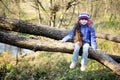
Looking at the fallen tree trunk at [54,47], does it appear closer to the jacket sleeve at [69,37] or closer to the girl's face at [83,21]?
the jacket sleeve at [69,37]

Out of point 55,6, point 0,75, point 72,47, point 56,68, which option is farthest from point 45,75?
point 55,6

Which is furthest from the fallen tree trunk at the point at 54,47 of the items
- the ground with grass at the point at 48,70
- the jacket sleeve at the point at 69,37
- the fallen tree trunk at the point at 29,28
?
the ground with grass at the point at 48,70

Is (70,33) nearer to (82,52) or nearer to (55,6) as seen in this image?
(82,52)

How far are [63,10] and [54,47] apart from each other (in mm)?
11071

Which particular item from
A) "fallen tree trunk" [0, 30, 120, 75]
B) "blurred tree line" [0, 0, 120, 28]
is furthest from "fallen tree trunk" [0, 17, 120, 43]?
"blurred tree line" [0, 0, 120, 28]

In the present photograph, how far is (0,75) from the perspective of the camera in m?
11.2

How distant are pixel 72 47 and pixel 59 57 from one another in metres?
6.81

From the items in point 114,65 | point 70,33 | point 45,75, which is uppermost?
point 70,33

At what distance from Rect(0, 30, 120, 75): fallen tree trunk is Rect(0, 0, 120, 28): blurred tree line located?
1051 centimetres

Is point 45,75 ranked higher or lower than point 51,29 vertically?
lower

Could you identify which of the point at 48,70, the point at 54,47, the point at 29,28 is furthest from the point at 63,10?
the point at 54,47

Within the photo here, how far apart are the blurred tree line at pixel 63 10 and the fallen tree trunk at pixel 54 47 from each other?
1051cm

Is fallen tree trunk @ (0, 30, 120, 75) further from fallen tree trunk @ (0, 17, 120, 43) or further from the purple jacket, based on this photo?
fallen tree trunk @ (0, 17, 120, 43)

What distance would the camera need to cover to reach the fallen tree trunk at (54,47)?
21.0 ft
